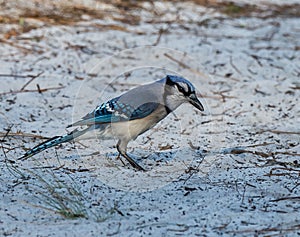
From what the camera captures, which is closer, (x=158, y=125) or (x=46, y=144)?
(x=46, y=144)

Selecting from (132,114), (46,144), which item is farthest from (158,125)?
(46,144)

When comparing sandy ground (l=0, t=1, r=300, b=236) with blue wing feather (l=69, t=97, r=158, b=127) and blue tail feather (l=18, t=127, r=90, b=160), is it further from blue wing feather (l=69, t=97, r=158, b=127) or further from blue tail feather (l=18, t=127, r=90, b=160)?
blue wing feather (l=69, t=97, r=158, b=127)

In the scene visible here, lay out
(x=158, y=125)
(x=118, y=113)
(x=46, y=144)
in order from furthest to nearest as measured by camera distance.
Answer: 1. (x=158, y=125)
2. (x=118, y=113)
3. (x=46, y=144)

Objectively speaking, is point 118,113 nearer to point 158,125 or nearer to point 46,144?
point 46,144

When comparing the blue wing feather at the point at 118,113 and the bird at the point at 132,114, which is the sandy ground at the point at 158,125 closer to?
the bird at the point at 132,114

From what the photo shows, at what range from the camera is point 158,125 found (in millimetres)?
5496

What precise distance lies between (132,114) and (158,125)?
3.72 feet

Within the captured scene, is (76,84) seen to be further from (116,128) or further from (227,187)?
(227,187)

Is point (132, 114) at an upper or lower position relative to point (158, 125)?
upper

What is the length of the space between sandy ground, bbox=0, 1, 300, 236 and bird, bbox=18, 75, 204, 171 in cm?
19

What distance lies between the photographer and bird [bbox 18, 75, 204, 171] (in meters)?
4.39

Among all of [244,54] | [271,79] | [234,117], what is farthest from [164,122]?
[244,54]

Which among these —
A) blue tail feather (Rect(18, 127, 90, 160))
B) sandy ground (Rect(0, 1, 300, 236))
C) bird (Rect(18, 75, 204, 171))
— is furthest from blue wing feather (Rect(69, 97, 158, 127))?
sandy ground (Rect(0, 1, 300, 236))

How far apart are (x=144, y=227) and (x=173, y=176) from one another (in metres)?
0.87
